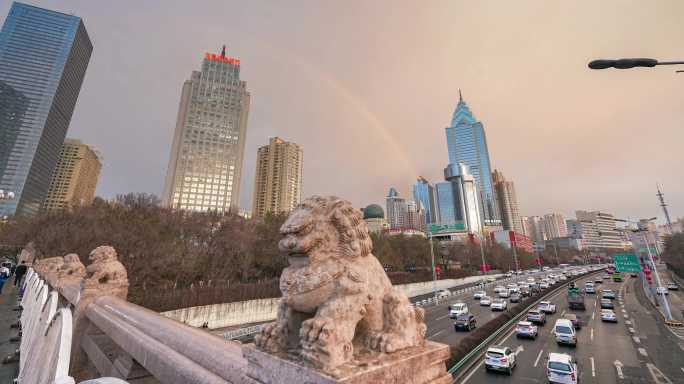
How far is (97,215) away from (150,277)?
753cm

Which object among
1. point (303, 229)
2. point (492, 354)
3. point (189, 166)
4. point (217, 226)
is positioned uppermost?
point (189, 166)

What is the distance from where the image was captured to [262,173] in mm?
93625

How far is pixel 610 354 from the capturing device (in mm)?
11977

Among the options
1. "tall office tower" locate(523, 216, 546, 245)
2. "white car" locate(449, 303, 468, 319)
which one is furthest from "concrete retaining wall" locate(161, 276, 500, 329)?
"tall office tower" locate(523, 216, 546, 245)

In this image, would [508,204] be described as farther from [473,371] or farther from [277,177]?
[473,371]

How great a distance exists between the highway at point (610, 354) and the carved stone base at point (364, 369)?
9992mm

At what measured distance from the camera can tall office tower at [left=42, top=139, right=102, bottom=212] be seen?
321 feet

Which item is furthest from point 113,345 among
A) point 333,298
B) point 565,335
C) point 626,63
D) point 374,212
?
point 374,212

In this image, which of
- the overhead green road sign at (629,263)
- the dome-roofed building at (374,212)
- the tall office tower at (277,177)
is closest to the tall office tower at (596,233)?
the dome-roofed building at (374,212)

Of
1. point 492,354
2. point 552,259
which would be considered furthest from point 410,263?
point 552,259

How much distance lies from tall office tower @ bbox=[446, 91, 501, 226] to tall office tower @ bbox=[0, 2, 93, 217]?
168 metres

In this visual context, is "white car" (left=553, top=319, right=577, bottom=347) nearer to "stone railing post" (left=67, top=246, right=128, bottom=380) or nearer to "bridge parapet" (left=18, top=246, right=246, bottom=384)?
"bridge parapet" (left=18, top=246, right=246, bottom=384)

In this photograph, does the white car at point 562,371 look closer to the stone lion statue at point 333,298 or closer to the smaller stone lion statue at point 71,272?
the stone lion statue at point 333,298

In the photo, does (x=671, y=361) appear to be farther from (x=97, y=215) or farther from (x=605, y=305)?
(x=97, y=215)
